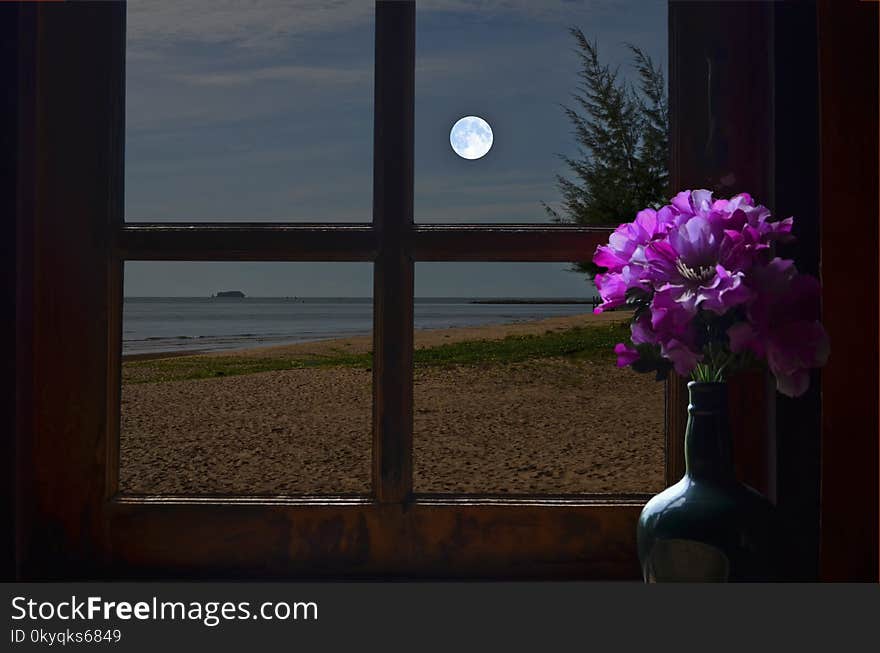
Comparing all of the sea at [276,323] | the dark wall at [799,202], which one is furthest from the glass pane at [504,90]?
the dark wall at [799,202]

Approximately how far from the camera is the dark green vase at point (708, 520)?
2.28ft

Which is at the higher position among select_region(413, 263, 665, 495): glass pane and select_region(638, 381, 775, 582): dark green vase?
select_region(638, 381, 775, 582): dark green vase

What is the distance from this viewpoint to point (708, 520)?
0.70m

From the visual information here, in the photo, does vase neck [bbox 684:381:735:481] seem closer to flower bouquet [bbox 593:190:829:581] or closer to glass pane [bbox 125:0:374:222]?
flower bouquet [bbox 593:190:829:581]

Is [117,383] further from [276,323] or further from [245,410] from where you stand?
[276,323]

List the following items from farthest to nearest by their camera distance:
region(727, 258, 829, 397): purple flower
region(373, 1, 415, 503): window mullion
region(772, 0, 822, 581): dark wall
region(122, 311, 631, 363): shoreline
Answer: region(122, 311, 631, 363): shoreline < region(373, 1, 415, 503): window mullion < region(772, 0, 822, 581): dark wall < region(727, 258, 829, 397): purple flower

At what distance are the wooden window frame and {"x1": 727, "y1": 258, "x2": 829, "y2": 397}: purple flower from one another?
0.81ft

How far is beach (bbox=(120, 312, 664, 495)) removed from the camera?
7.72 m

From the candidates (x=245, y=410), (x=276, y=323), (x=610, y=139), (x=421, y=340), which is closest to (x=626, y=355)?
(x=610, y=139)

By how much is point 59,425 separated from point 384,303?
0.44 metres

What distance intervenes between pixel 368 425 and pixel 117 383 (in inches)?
342

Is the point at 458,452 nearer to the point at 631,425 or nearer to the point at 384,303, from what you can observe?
the point at 631,425

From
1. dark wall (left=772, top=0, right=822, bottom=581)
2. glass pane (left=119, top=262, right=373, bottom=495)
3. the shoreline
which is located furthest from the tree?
dark wall (left=772, top=0, right=822, bottom=581)

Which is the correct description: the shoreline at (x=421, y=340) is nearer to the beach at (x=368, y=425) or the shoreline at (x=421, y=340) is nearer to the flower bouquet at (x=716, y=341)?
the beach at (x=368, y=425)
